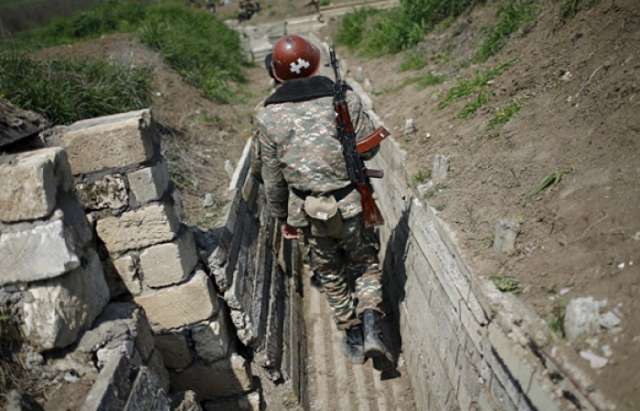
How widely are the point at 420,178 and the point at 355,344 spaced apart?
177 cm

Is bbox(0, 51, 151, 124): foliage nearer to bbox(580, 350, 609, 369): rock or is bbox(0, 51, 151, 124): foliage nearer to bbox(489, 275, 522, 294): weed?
bbox(489, 275, 522, 294): weed

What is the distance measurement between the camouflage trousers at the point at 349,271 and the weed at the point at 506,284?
1.54 m

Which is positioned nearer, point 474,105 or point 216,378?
point 216,378

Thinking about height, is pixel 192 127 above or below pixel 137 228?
below

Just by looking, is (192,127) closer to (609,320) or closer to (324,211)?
(324,211)

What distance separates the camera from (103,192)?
105 inches

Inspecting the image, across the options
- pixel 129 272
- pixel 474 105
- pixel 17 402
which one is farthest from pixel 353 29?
pixel 17 402

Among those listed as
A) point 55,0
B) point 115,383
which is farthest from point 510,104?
point 55,0

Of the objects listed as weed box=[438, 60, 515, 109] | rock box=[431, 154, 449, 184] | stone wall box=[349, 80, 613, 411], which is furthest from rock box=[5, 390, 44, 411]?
weed box=[438, 60, 515, 109]

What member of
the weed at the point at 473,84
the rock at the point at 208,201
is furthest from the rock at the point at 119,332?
the weed at the point at 473,84

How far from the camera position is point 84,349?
224 centimetres

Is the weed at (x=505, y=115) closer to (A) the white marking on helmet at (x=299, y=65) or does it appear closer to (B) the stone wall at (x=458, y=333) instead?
(B) the stone wall at (x=458, y=333)

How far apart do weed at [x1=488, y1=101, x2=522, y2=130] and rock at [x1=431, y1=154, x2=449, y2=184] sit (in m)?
0.68

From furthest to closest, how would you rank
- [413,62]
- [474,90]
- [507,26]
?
[413,62] → [507,26] → [474,90]
